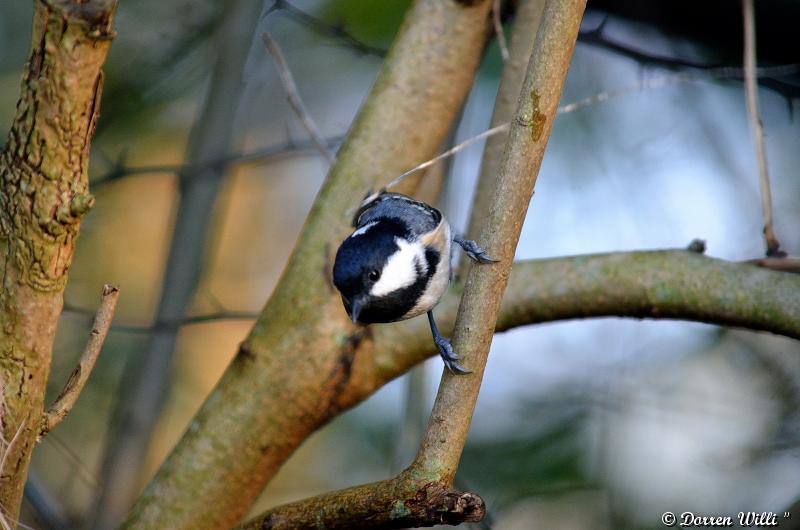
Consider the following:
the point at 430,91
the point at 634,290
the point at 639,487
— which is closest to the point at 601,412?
the point at 639,487

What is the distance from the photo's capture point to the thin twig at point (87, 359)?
1562mm

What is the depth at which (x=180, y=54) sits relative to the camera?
11.8 ft

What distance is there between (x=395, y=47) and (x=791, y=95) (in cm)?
163

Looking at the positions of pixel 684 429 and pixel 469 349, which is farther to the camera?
pixel 684 429

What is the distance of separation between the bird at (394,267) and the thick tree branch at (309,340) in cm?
38

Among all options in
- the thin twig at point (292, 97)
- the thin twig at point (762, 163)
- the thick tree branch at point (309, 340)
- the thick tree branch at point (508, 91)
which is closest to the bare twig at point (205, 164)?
the thin twig at point (292, 97)

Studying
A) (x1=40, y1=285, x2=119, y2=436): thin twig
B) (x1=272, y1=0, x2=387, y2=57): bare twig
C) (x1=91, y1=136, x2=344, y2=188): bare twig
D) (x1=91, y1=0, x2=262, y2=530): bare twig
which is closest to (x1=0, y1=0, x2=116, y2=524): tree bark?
(x1=40, y1=285, x2=119, y2=436): thin twig

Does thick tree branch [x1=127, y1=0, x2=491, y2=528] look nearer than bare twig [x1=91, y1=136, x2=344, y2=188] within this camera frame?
Yes

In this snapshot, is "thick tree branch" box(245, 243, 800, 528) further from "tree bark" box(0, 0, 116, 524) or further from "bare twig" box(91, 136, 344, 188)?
"tree bark" box(0, 0, 116, 524)

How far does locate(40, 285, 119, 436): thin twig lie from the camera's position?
156 centimetres

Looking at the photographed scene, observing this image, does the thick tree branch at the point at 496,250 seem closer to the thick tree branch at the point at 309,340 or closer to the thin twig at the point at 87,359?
the thin twig at the point at 87,359

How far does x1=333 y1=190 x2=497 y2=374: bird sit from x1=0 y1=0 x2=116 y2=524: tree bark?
2.15ft

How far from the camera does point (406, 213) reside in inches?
87.0

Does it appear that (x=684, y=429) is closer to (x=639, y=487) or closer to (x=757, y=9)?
(x=639, y=487)
